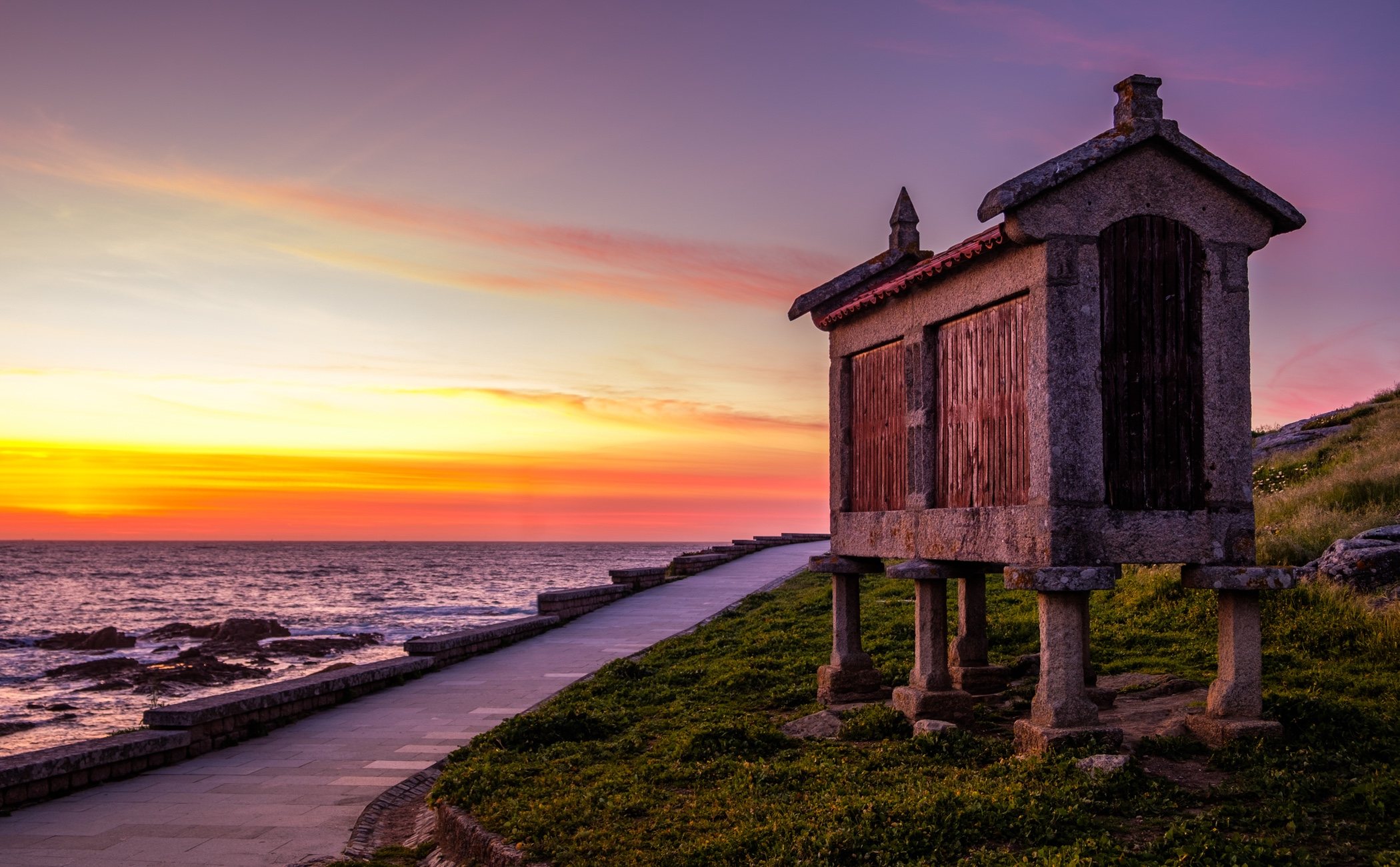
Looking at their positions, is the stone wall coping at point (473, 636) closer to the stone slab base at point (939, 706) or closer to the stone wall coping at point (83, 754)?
the stone wall coping at point (83, 754)

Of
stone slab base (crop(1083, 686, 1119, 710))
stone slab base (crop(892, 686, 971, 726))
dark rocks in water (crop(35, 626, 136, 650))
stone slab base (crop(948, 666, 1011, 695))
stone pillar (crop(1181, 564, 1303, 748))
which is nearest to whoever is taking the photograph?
stone pillar (crop(1181, 564, 1303, 748))

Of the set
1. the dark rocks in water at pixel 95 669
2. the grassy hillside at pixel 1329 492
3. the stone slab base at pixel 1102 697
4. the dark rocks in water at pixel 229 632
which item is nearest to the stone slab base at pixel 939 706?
the stone slab base at pixel 1102 697

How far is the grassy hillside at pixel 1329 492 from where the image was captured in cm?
1634

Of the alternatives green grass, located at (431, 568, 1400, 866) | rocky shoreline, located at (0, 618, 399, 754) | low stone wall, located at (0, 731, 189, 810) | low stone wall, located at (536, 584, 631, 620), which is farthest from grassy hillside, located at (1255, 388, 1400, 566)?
rocky shoreline, located at (0, 618, 399, 754)

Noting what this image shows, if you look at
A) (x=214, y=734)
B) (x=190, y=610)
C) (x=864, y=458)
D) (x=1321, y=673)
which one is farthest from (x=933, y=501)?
(x=190, y=610)

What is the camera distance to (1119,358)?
8836 millimetres

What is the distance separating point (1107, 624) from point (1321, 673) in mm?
3812

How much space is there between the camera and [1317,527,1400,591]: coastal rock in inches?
541

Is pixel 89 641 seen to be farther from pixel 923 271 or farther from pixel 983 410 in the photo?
pixel 983 410

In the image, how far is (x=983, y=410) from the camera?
9.72 metres

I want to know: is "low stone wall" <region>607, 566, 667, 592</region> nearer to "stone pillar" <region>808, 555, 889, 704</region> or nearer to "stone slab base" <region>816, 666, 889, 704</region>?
"stone pillar" <region>808, 555, 889, 704</region>

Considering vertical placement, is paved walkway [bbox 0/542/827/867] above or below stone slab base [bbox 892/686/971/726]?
below

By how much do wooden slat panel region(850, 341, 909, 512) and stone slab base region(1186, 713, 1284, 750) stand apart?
12.0ft

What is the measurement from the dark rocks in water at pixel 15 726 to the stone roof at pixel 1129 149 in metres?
19.3
